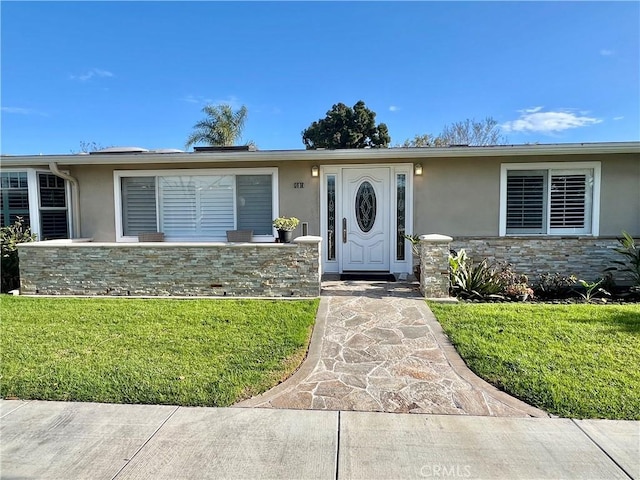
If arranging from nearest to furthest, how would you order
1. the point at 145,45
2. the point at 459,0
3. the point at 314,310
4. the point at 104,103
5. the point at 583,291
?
the point at 314,310, the point at 583,291, the point at 459,0, the point at 145,45, the point at 104,103

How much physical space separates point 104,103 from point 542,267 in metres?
20.7

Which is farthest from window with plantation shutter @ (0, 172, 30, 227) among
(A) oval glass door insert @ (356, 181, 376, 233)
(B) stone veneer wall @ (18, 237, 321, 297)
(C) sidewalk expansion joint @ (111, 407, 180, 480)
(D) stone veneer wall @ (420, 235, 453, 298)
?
(D) stone veneer wall @ (420, 235, 453, 298)

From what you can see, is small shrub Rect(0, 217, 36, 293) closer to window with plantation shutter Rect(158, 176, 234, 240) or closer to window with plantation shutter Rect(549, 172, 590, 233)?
window with plantation shutter Rect(158, 176, 234, 240)

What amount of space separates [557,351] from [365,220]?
15.7ft

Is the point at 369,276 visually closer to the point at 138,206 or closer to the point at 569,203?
the point at 569,203

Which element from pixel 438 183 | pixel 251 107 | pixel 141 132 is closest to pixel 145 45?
pixel 251 107

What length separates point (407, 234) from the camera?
8172 mm

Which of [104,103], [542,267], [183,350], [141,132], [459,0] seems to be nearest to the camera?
[183,350]

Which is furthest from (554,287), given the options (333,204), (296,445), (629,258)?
(296,445)

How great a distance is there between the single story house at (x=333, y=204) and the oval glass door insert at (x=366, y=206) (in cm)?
2

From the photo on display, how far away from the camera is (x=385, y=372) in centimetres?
393

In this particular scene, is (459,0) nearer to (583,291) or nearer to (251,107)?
(583,291)

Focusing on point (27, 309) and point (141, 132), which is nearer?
point (27, 309)

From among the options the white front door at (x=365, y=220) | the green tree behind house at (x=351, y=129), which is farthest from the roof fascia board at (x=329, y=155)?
the green tree behind house at (x=351, y=129)
